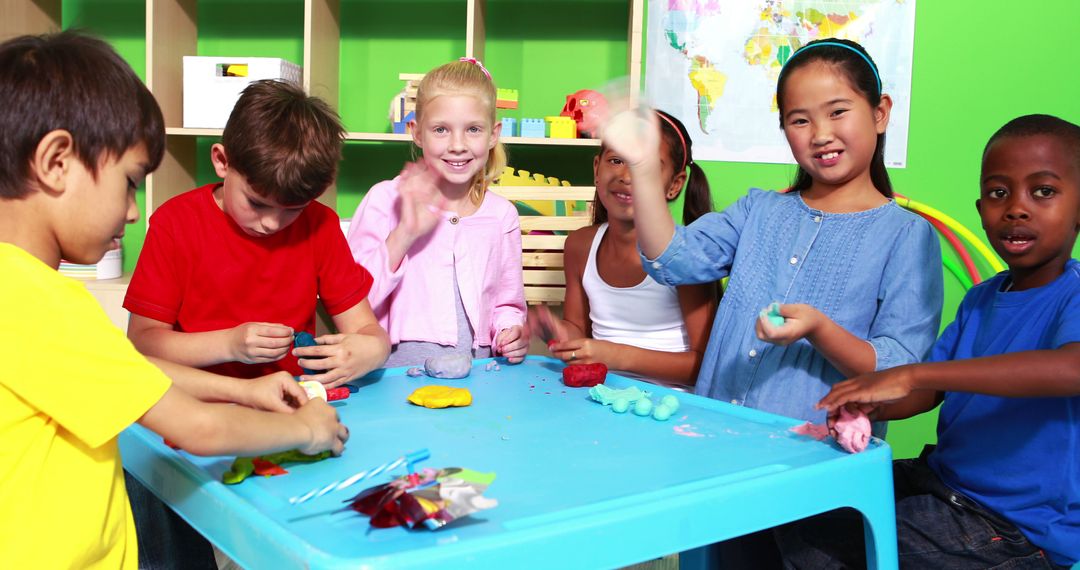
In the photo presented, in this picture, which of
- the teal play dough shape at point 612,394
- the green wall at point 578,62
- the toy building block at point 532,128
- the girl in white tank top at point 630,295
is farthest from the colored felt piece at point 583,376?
the green wall at point 578,62

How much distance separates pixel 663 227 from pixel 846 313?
266 mm

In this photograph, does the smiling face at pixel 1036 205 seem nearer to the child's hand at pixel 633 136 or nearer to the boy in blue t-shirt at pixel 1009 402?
the boy in blue t-shirt at pixel 1009 402

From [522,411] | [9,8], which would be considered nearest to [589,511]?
[522,411]

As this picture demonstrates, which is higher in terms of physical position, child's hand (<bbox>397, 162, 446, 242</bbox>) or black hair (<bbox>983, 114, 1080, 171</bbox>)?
black hair (<bbox>983, 114, 1080, 171</bbox>)

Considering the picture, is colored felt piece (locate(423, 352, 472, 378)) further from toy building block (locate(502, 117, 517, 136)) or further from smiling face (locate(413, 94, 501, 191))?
toy building block (locate(502, 117, 517, 136))

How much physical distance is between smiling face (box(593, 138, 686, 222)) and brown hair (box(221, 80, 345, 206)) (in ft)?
1.87

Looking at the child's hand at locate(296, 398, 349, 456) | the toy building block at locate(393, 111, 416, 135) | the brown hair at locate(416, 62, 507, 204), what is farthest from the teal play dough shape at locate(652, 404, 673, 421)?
the toy building block at locate(393, 111, 416, 135)

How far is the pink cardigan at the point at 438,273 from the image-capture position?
154cm

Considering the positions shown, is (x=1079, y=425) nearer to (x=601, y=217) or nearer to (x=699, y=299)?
(x=699, y=299)

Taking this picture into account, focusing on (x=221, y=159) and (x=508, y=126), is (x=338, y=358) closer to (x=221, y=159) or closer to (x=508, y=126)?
(x=221, y=159)

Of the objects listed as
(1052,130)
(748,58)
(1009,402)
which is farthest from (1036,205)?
(748,58)

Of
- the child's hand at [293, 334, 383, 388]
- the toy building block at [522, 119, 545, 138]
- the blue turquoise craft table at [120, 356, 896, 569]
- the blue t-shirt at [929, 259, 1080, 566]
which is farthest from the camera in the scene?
the toy building block at [522, 119, 545, 138]

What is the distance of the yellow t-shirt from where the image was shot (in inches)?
25.9

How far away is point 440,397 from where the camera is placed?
1.00 metres
